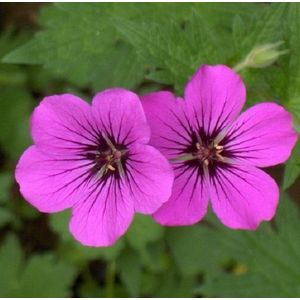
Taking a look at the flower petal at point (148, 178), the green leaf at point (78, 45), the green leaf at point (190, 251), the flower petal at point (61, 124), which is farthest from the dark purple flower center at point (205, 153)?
the green leaf at point (190, 251)

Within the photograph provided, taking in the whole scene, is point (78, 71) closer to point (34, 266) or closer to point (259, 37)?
point (259, 37)

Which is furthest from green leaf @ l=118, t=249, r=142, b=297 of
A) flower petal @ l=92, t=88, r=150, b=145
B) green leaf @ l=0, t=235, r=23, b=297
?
flower petal @ l=92, t=88, r=150, b=145

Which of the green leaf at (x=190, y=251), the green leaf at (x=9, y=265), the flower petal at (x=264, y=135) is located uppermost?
the flower petal at (x=264, y=135)

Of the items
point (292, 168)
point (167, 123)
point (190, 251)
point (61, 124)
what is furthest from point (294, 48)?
point (190, 251)

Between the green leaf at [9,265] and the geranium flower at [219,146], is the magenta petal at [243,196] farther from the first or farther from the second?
the green leaf at [9,265]

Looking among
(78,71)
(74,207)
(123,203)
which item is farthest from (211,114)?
(78,71)

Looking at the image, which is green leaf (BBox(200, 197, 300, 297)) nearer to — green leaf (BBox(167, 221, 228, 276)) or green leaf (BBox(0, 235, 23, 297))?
green leaf (BBox(167, 221, 228, 276))

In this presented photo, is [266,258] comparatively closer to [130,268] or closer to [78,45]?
[130,268]
